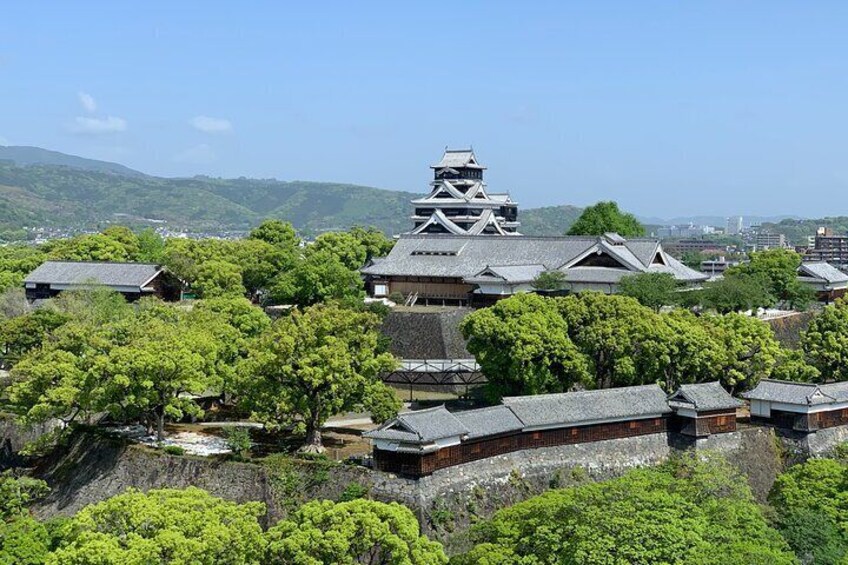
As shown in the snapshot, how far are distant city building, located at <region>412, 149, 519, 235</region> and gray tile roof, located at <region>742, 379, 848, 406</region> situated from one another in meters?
28.6

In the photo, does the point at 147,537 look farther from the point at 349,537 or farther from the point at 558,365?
the point at 558,365

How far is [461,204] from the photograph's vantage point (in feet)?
196

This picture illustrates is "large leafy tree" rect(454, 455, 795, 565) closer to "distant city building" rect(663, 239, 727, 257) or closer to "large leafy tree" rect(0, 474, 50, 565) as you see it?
"large leafy tree" rect(0, 474, 50, 565)

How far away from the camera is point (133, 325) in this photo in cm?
3061

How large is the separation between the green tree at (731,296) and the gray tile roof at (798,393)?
430 inches

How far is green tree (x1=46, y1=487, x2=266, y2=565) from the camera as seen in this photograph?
17.5 meters

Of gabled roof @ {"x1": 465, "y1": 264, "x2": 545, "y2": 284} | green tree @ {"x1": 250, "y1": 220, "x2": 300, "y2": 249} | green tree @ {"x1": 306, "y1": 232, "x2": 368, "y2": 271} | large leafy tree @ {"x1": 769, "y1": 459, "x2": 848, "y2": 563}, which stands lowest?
large leafy tree @ {"x1": 769, "y1": 459, "x2": 848, "y2": 563}

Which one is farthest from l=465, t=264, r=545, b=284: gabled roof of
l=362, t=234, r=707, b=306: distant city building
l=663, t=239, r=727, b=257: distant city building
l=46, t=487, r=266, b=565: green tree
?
l=663, t=239, r=727, b=257: distant city building

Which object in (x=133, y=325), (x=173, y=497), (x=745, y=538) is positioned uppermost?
(x=133, y=325)

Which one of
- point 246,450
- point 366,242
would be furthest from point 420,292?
point 246,450

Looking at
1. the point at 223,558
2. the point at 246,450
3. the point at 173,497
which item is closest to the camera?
the point at 223,558

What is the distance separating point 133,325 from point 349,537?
15.7 m

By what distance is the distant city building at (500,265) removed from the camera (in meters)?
41.3

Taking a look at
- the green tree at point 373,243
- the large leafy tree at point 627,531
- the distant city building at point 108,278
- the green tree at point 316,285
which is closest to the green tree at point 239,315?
the green tree at point 316,285
